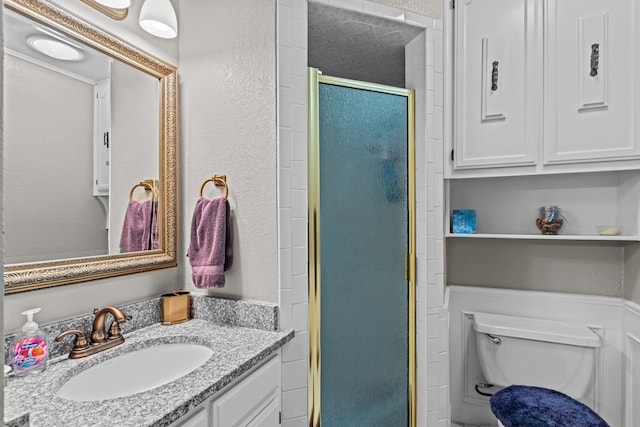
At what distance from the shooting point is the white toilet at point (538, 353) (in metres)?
1.71

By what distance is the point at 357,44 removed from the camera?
1760 millimetres

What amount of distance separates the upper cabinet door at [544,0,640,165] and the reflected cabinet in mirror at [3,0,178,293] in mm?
1729

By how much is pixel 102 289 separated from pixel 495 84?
1.94m

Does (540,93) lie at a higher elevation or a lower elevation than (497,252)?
higher

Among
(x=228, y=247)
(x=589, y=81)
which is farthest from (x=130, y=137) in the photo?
(x=589, y=81)

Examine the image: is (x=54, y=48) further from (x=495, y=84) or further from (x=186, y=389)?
(x=495, y=84)

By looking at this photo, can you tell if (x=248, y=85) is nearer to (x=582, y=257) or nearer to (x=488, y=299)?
(x=488, y=299)

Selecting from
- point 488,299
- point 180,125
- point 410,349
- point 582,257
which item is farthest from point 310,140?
point 582,257

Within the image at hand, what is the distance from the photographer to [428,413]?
1647mm

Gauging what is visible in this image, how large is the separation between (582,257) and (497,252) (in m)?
0.41

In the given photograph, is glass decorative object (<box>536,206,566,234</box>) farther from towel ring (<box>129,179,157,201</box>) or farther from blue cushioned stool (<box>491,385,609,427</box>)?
towel ring (<box>129,179,157,201</box>)

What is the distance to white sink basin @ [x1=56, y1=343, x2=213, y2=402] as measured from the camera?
103 cm

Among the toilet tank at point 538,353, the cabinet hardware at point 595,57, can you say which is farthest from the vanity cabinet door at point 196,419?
the cabinet hardware at point 595,57

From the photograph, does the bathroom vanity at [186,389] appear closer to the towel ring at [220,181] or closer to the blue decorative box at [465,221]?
the towel ring at [220,181]
